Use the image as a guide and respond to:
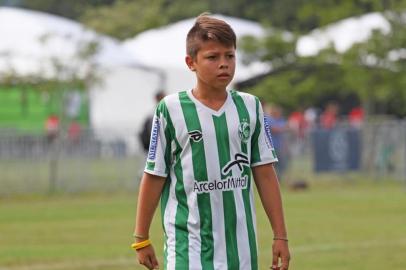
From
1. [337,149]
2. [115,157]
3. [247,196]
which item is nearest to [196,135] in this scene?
[247,196]

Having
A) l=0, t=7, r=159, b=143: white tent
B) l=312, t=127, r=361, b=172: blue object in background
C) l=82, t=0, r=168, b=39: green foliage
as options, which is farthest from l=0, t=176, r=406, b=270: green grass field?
l=82, t=0, r=168, b=39: green foliage

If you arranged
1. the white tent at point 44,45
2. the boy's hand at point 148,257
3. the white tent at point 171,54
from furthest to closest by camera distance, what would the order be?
the white tent at point 171,54
the white tent at point 44,45
the boy's hand at point 148,257

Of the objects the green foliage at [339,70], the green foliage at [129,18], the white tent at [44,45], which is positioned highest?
the green foliage at [129,18]

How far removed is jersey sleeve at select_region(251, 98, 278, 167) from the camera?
6797 mm

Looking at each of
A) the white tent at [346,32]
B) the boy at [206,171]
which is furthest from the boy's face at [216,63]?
the white tent at [346,32]

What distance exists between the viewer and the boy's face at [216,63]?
652 cm

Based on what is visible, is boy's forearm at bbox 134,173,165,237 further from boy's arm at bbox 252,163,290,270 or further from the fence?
the fence

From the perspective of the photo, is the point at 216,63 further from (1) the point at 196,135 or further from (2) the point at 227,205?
(2) the point at 227,205

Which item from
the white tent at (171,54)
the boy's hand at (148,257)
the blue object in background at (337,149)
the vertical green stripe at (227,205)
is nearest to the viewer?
the vertical green stripe at (227,205)

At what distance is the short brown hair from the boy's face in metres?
0.03

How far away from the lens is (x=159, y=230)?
18125 mm

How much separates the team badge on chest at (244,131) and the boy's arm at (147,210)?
1.55ft

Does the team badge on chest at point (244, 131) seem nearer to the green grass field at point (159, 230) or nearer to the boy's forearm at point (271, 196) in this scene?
the boy's forearm at point (271, 196)

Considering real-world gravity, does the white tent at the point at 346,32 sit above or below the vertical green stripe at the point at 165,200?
above
